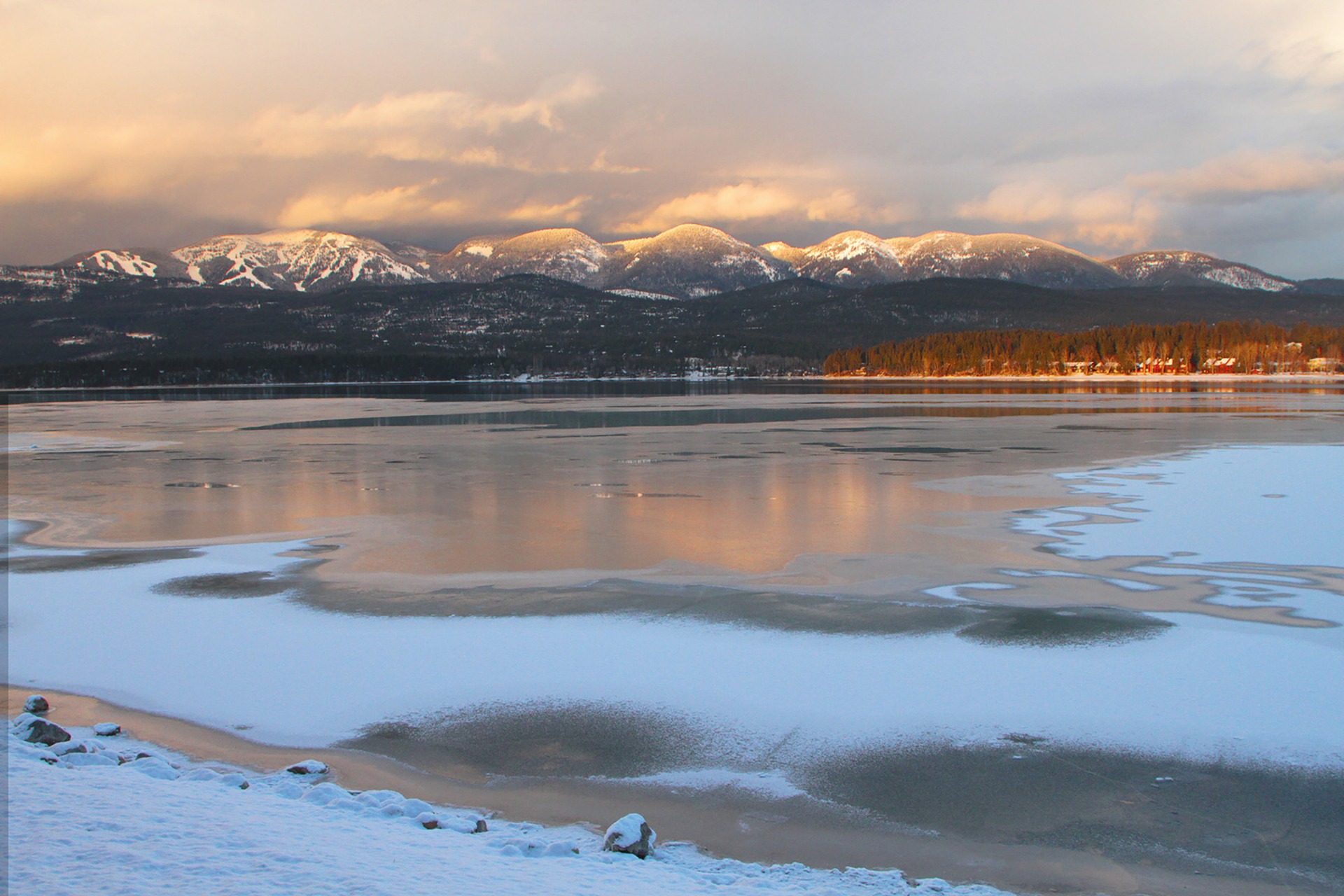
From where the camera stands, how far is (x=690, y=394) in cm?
7888

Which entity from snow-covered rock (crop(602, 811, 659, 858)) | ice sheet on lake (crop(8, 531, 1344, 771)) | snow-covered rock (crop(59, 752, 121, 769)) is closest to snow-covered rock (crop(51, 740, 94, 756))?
snow-covered rock (crop(59, 752, 121, 769))

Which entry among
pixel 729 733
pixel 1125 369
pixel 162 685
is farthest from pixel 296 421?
pixel 1125 369

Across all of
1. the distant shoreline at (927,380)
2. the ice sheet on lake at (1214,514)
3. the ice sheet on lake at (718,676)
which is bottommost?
the ice sheet on lake at (718,676)

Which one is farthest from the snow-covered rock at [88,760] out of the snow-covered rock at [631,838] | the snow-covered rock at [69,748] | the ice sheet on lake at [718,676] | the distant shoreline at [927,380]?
the distant shoreline at [927,380]

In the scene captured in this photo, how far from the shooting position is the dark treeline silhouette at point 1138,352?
415ft

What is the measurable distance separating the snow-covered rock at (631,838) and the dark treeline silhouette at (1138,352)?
14067 cm

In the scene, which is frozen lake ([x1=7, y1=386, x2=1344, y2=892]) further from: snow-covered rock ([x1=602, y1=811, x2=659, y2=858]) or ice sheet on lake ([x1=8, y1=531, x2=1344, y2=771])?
snow-covered rock ([x1=602, y1=811, x2=659, y2=858])

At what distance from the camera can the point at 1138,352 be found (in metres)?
133

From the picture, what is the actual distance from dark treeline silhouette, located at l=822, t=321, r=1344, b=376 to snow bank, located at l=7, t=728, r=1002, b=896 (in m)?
141

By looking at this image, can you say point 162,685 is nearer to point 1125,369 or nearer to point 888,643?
point 888,643

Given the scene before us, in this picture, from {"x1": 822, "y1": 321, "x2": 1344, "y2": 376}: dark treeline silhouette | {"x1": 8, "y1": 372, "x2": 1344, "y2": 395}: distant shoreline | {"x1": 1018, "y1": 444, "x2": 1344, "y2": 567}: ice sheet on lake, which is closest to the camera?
{"x1": 1018, "y1": 444, "x2": 1344, "y2": 567}: ice sheet on lake

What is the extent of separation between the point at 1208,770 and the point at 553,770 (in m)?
3.90

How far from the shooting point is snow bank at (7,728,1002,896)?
3.91m

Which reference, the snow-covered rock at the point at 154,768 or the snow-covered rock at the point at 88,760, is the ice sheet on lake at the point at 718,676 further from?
the snow-covered rock at the point at 88,760
